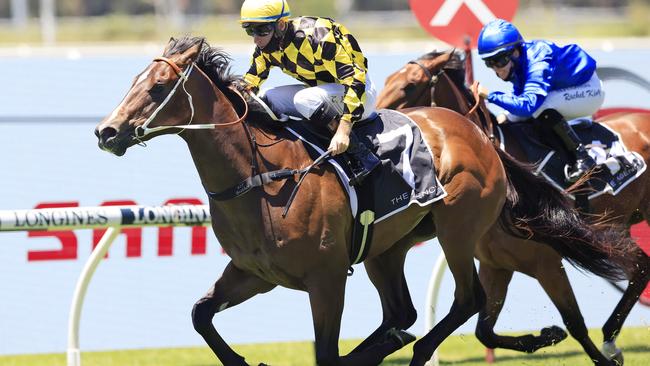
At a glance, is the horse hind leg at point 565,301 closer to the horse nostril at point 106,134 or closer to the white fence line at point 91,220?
the white fence line at point 91,220

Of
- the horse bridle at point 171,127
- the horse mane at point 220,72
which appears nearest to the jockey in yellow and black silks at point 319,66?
the horse mane at point 220,72

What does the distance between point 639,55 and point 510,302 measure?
6.16ft

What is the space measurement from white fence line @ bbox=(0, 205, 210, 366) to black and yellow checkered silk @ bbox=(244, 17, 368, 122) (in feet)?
3.63

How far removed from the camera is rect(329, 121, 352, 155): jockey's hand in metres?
4.75

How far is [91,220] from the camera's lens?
5.36 metres

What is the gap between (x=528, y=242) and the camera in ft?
19.3

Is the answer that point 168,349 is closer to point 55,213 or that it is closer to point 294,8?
point 55,213

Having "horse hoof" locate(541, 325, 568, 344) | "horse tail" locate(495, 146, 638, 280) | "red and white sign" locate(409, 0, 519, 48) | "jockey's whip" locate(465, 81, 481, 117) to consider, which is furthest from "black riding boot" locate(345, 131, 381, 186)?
"red and white sign" locate(409, 0, 519, 48)

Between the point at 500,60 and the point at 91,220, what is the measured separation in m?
2.26

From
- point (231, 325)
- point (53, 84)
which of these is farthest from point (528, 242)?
point (53, 84)

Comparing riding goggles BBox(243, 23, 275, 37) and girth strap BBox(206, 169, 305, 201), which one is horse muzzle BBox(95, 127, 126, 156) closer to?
girth strap BBox(206, 169, 305, 201)

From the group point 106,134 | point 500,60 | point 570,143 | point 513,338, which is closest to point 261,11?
point 106,134

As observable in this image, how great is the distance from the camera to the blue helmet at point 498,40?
5.76m

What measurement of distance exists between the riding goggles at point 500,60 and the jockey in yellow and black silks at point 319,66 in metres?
1.15
